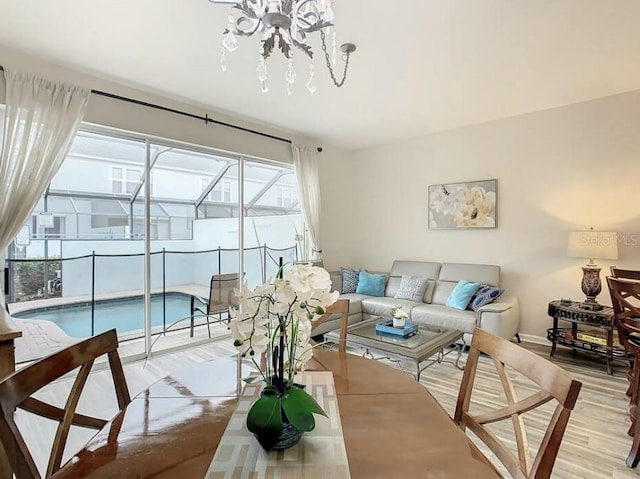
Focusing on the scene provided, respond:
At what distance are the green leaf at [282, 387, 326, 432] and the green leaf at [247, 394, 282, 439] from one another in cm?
2

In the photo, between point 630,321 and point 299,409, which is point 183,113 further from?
point 630,321

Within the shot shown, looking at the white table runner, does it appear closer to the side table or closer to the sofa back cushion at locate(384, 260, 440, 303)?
the side table

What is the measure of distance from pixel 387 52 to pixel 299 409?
2745 millimetres

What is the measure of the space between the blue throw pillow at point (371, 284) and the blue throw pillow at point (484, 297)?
1240 mm

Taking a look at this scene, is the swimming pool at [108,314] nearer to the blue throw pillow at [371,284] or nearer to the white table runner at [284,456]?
the blue throw pillow at [371,284]

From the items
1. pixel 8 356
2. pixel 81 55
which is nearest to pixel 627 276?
pixel 8 356

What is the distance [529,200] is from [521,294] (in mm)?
1138

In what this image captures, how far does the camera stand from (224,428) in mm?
993

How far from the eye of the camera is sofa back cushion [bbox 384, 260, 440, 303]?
4.52m

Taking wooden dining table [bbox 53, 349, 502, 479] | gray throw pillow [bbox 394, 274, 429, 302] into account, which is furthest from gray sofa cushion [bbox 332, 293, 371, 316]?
wooden dining table [bbox 53, 349, 502, 479]

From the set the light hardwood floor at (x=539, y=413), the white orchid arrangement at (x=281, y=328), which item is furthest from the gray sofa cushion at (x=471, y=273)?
the white orchid arrangement at (x=281, y=328)

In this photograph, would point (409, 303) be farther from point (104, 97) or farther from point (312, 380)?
point (104, 97)

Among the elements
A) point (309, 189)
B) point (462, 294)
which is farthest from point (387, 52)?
point (462, 294)

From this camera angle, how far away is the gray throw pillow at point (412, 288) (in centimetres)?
443
